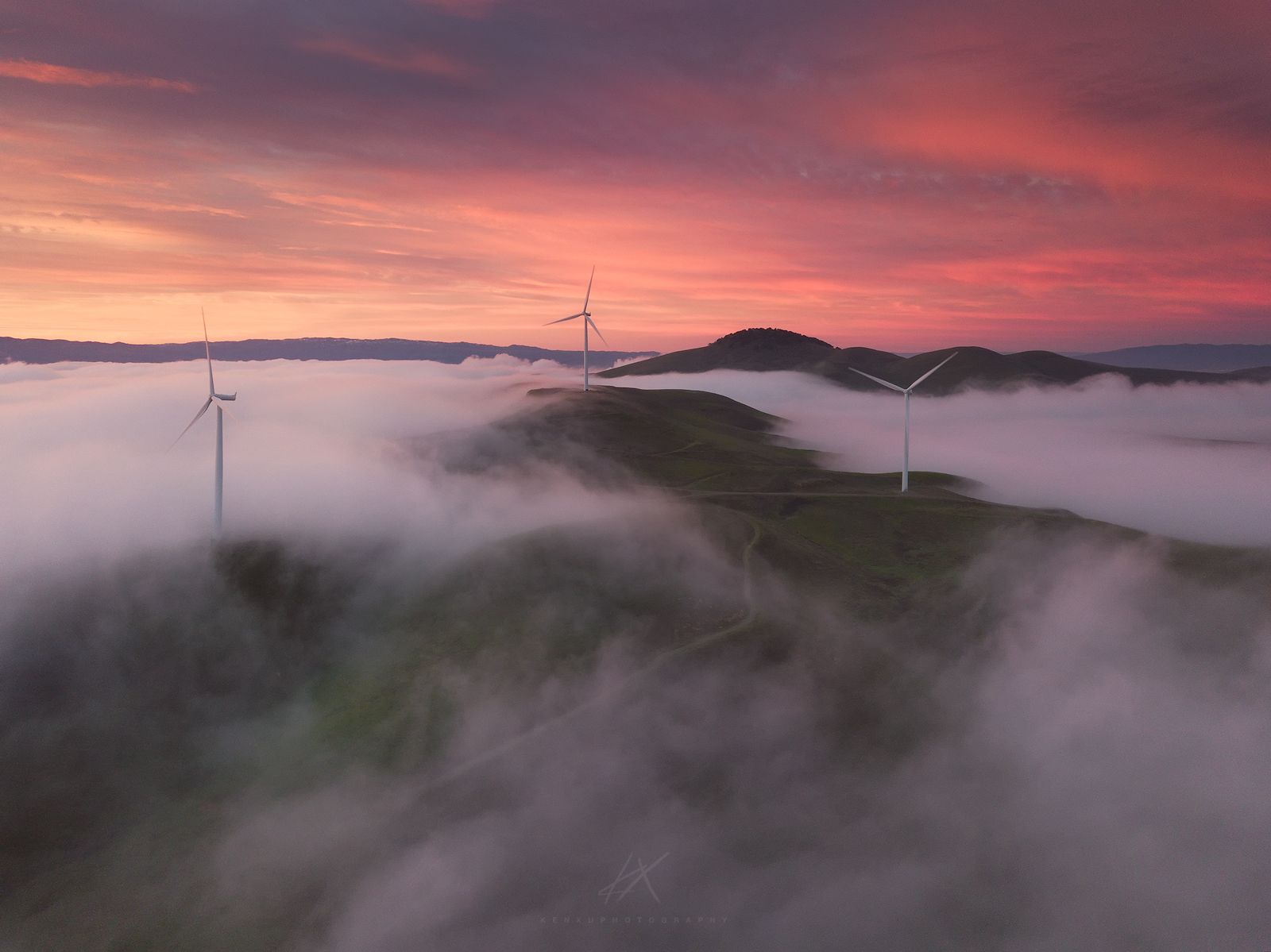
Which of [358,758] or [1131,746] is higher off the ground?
[358,758]

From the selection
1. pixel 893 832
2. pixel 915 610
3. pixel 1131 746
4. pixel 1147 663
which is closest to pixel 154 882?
pixel 893 832

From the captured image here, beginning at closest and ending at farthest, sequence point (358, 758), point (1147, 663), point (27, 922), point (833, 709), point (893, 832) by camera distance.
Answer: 1. point (27, 922)
2. point (893, 832)
3. point (358, 758)
4. point (833, 709)
5. point (1147, 663)

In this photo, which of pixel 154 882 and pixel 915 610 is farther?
pixel 915 610

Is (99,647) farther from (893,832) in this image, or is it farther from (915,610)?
(915,610)

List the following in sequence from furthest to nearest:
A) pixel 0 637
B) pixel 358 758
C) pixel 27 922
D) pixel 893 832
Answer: pixel 0 637 < pixel 358 758 < pixel 893 832 < pixel 27 922

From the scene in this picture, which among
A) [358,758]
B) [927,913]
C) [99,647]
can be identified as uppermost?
[99,647]

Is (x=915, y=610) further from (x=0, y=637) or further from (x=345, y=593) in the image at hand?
(x=0, y=637)

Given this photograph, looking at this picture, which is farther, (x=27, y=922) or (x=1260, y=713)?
(x=1260, y=713)

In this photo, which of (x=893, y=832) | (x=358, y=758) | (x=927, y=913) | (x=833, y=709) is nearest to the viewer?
(x=927, y=913)

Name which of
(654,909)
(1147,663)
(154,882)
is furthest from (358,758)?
(1147,663)
